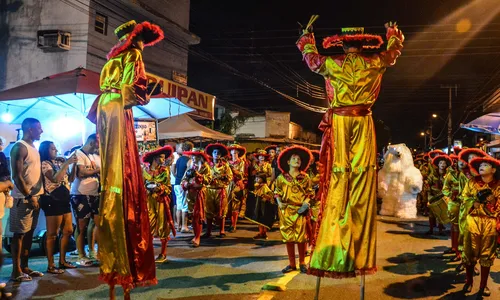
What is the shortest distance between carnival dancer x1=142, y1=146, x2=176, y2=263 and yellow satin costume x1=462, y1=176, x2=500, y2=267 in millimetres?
4957

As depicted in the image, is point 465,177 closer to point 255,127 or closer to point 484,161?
point 484,161

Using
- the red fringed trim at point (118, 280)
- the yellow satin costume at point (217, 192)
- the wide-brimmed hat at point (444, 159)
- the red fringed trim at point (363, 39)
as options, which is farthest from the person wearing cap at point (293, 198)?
the wide-brimmed hat at point (444, 159)

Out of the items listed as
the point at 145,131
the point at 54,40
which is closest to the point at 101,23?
the point at 54,40

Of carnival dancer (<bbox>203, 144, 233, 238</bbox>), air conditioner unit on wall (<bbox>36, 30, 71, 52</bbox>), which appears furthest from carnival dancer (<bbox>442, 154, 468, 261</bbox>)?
air conditioner unit on wall (<bbox>36, 30, 71, 52</bbox>)

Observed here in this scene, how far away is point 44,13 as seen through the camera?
674 inches

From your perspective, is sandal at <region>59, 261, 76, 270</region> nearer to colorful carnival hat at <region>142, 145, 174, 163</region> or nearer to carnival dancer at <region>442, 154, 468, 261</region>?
colorful carnival hat at <region>142, 145, 174, 163</region>

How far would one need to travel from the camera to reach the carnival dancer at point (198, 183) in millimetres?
9422

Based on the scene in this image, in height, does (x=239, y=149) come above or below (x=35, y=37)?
below

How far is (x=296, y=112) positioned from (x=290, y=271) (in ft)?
124

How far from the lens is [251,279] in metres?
6.40

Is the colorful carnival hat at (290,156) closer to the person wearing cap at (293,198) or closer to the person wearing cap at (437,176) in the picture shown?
the person wearing cap at (293,198)

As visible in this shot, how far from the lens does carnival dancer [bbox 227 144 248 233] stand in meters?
11.5

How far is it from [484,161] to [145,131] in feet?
22.7

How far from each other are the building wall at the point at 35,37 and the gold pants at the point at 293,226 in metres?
13.2
